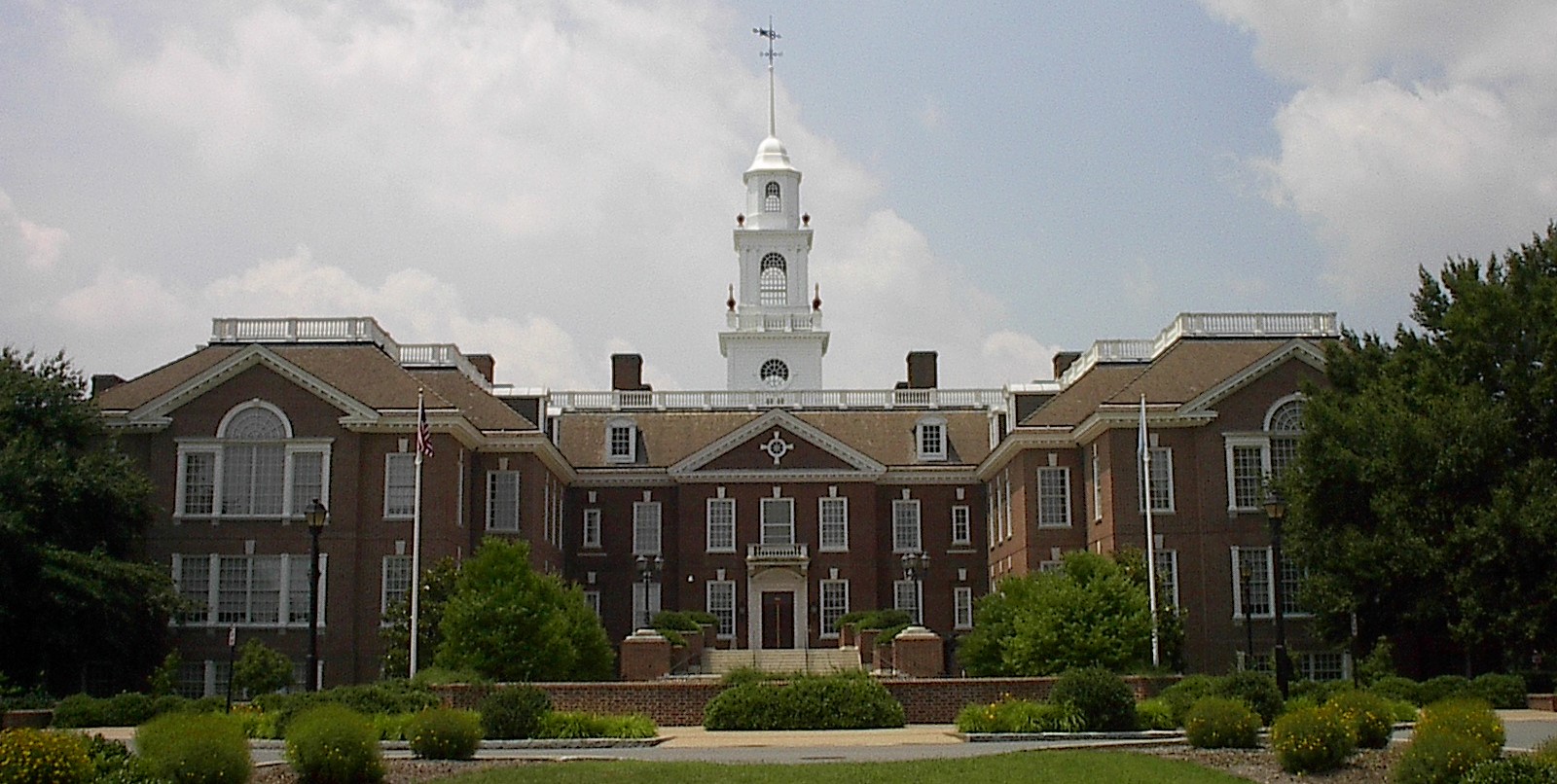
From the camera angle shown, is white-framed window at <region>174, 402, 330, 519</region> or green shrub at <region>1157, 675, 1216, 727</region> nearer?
green shrub at <region>1157, 675, 1216, 727</region>

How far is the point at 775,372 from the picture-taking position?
72125 millimetres

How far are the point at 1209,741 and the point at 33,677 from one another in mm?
29458

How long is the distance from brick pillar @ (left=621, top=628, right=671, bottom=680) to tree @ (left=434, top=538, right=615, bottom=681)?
4.17 m

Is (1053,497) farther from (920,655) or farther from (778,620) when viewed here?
(778,620)

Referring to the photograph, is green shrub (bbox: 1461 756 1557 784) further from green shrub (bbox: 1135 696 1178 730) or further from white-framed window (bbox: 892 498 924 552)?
white-framed window (bbox: 892 498 924 552)

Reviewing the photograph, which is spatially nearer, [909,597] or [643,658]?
[643,658]

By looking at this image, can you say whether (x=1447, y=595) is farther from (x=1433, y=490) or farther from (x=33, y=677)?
(x=33, y=677)

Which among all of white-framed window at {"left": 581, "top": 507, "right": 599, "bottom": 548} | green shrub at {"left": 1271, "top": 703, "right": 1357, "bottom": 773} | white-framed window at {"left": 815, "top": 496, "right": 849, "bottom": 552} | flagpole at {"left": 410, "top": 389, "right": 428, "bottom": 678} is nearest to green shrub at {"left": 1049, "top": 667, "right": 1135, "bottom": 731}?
green shrub at {"left": 1271, "top": 703, "right": 1357, "bottom": 773}

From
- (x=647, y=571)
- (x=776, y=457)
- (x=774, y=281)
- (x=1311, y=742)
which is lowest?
(x=1311, y=742)

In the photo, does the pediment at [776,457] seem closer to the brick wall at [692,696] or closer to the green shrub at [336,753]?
the brick wall at [692,696]

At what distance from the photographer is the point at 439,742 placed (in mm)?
21406

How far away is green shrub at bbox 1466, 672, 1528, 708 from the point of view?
34.0 meters

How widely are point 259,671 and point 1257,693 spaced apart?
25322 mm

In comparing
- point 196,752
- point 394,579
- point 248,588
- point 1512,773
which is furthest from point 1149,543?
point 196,752
